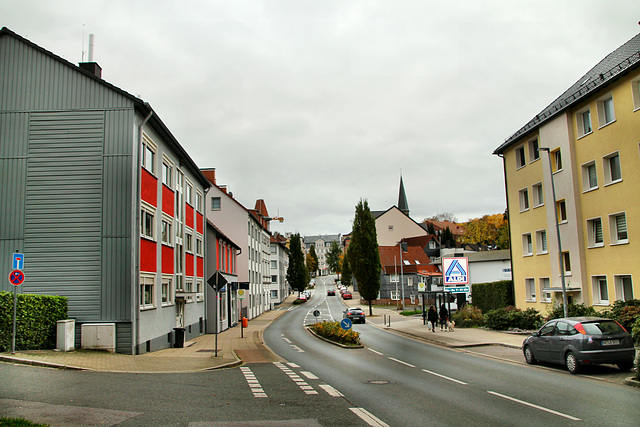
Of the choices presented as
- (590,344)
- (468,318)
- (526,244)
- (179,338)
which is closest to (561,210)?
(526,244)

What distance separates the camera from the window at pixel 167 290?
2283cm

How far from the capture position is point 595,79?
25.3m

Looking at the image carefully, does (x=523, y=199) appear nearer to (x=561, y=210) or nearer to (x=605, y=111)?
(x=561, y=210)

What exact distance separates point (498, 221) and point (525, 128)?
55.7 metres

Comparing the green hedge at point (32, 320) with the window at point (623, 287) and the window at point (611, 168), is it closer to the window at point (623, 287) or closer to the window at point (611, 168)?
the window at point (623, 287)

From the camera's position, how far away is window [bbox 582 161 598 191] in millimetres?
25031

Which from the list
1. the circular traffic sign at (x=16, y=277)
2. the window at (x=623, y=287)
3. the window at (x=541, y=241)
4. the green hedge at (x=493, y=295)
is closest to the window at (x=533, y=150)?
the window at (x=541, y=241)

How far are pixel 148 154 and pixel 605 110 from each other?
20.8 metres

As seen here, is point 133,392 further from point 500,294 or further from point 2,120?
point 500,294

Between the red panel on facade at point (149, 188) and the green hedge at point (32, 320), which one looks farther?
the red panel on facade at point (149, 188)

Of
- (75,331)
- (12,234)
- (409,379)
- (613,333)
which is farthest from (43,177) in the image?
(613,333)

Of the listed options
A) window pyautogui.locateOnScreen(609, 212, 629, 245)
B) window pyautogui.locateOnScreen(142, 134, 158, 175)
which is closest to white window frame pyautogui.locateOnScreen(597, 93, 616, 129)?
window pyautogui.locateOnScreen(609, 212, 629, 245)

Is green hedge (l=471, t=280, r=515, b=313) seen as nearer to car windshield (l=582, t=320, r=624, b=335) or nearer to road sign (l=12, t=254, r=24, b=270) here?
car windshield (l=582, t=320, r=624, b=335)

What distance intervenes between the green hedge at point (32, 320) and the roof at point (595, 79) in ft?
77.5
